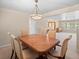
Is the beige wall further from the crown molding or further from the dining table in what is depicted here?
the dining table

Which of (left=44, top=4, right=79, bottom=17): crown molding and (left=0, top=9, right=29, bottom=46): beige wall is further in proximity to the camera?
(left=0, top=9, right=29, bottom=46): beige wall

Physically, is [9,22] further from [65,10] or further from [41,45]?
[41,45]

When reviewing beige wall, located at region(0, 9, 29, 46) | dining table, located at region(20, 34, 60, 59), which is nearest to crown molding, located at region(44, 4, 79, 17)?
beige wall, located at region(0, 9, 29, 46)

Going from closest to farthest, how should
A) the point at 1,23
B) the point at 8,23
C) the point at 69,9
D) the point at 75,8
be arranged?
the point at 75,8
the point at 69,9
the point at 1,23
the point at 8,23

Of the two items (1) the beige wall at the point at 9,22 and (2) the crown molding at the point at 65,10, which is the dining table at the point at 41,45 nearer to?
(2) the crown molding at the point at 65,10

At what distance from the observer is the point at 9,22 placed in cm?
457

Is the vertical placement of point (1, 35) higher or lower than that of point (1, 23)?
lower

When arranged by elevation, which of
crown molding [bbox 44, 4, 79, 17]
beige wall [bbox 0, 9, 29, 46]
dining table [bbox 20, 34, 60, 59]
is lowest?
dining table [bbox 20, 34, 60, 59]

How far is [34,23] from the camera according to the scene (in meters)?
6.37

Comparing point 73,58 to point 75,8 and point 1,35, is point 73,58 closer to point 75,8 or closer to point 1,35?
point 75,8

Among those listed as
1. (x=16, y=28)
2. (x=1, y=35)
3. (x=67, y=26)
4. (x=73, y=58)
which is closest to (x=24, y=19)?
(x=16, y=28)

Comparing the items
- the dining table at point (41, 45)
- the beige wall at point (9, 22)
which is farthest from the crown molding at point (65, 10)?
the dining table at point (41, 45)

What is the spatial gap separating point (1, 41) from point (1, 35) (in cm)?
30

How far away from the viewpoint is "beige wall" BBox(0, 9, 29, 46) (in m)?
4.31
